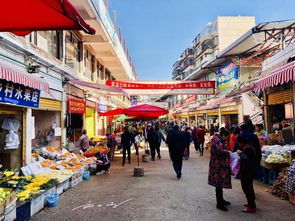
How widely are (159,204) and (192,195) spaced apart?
1.11 meters

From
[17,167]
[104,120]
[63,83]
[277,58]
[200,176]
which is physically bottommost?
[200,176]

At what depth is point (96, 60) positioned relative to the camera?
18016 mm

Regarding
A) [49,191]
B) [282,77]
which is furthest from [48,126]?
[282,77]

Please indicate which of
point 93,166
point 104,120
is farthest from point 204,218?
point 104,120

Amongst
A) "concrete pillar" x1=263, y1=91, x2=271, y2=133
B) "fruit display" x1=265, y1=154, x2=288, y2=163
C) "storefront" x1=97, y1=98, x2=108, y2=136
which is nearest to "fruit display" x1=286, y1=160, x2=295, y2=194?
"fruit display" x1=265, y1=154, x2=288, y2=163

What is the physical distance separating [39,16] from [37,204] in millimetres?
4042

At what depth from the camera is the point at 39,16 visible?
2.67m

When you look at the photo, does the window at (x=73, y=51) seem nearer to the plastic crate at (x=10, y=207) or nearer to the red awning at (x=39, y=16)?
the plastic crate at (x=10, y=207)

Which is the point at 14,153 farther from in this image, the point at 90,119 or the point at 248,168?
the point at 90,119

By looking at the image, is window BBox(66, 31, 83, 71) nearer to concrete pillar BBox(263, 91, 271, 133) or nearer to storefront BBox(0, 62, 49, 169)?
storefront BBox(0, 62, 49, 169)

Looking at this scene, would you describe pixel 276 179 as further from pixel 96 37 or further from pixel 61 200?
pixel 96 37

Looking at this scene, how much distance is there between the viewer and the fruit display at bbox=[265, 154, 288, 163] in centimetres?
646

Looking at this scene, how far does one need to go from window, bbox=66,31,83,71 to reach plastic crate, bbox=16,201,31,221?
28.3 feet

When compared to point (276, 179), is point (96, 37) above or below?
above
